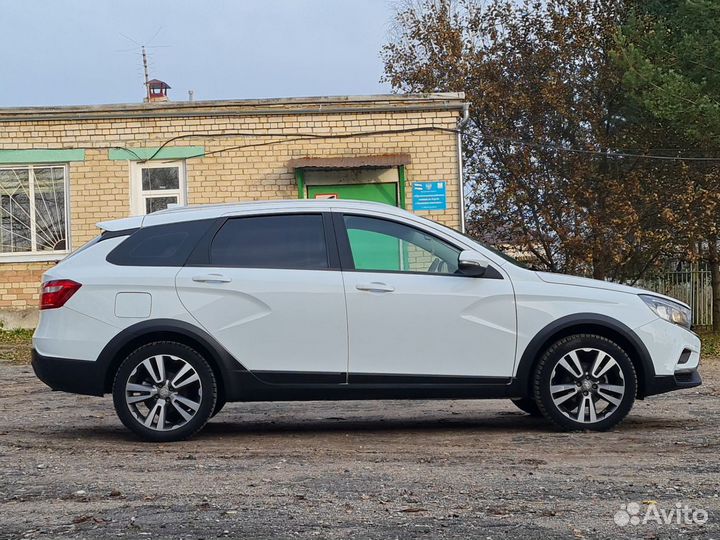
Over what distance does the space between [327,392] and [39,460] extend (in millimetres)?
1999

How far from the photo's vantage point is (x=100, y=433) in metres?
8.67

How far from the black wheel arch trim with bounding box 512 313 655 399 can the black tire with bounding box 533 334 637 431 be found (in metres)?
0.06

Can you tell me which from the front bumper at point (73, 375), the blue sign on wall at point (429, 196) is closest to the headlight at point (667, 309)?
the front bumper at point (73, 375)

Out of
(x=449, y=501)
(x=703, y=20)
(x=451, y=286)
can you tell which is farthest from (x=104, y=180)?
(x=449, y=501)

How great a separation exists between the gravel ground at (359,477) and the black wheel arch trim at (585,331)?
1.23 feet

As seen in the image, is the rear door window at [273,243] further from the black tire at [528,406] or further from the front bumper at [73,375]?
the black tire at [528,406]

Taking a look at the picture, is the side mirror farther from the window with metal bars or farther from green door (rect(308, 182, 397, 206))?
the window with metal bars

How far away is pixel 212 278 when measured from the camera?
26.3 feet

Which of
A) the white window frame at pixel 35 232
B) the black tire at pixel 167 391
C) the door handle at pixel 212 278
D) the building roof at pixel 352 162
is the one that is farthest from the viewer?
the white window frame at pixel 35 232

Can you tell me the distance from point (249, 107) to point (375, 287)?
11.7 meters

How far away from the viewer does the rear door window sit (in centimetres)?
815

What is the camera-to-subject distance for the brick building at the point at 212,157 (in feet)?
62.6

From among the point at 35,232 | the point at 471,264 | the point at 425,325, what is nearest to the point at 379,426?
the point at 425,325
